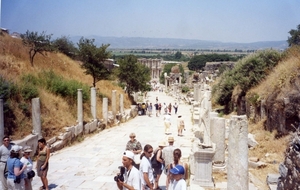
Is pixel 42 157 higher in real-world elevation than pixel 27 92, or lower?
Result: lower

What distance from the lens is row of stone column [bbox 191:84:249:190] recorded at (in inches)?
282

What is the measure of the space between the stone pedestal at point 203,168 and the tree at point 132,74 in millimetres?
27293

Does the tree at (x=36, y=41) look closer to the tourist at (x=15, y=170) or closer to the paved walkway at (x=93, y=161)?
the paved walkway at (x=93, y=161)

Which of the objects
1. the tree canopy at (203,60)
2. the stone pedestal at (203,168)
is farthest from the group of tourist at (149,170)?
the tree canopy at (203,60)

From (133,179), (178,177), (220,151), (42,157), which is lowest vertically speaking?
(220,151)

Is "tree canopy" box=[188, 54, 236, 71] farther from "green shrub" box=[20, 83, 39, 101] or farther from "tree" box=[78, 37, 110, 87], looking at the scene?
"green shrub" box=[20, 83, 39, 101]

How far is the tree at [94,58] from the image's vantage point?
95.8ft

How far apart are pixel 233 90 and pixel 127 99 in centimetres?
1181

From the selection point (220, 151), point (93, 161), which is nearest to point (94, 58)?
point (93, 161)

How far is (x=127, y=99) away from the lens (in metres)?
35.3

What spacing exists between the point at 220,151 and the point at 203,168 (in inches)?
80.3

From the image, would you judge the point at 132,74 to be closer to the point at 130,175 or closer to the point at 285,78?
the point at 285,78

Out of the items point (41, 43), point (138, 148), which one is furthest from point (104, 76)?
point (138, 148)

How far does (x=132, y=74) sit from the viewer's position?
120 feet
